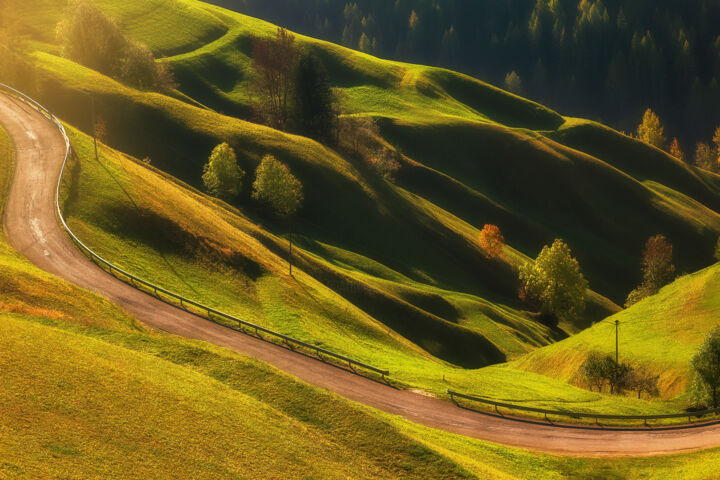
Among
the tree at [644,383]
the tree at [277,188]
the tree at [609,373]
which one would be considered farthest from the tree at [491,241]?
the tree at [644,383]

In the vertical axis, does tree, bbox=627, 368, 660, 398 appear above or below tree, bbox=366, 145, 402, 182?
below

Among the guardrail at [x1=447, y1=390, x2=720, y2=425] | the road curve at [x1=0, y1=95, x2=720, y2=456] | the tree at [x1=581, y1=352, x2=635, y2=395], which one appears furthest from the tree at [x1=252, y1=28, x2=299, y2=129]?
the guardrail at [x1=447, y1=390, x2=720, y2=425]

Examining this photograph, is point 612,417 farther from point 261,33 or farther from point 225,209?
point 261,33

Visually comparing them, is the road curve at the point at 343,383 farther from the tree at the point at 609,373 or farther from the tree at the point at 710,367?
the tree at the point at 609,373

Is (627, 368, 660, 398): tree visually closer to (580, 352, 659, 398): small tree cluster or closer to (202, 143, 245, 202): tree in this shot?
(580, 352, 659, 398): small tree cluster

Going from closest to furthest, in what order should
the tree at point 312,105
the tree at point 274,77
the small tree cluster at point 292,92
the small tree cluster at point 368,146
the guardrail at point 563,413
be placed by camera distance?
1. the guardrail at point 563,413
2. the small tree cluster at point 368,146
3. the tree at point 312,105
4. the small tree cluster at point 292,92
5. the tree at point 274,77

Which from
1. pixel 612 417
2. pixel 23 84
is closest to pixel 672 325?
pixel 612 417

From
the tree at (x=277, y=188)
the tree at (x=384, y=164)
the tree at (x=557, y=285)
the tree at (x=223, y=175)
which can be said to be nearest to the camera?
the tree at (x=277, y=188)
